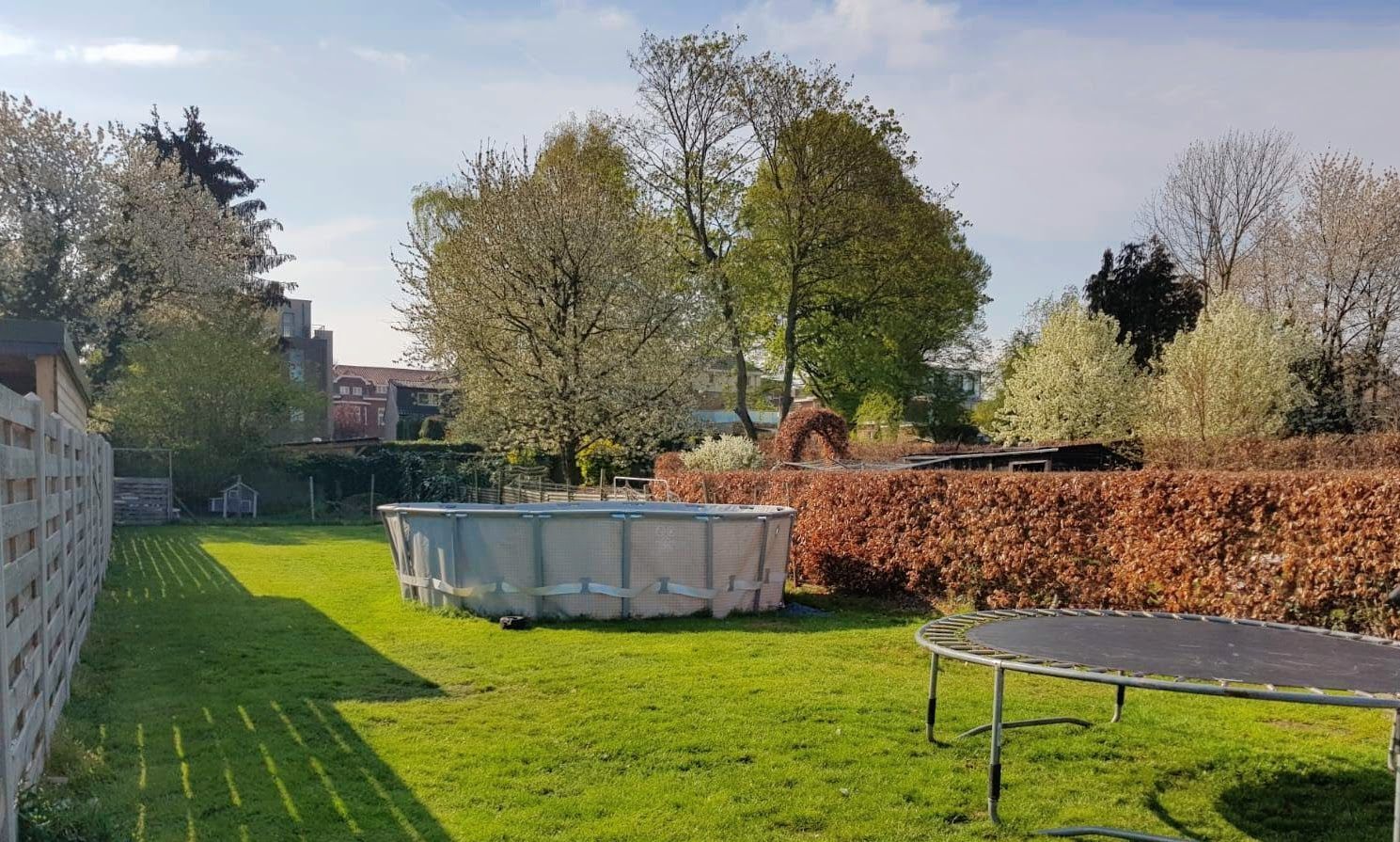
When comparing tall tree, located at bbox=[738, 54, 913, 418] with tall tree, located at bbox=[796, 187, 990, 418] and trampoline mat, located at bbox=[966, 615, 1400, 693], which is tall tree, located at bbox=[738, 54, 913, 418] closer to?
tall tree, located at bbox=[796, 187, 990, 418]

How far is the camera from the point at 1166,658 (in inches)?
169

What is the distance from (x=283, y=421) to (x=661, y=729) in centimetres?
2667

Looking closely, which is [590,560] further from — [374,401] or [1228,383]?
[374,401]

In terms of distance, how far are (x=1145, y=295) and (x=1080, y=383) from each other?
5974 millimetres

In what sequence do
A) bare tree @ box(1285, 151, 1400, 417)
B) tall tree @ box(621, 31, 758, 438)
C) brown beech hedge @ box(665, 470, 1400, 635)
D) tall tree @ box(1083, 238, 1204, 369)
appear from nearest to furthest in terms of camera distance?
brown beech hedge @ box(665, 470, 1400, 635)
bare tree @ box(1285, 151, 1400, 417)
tall tree @ box(621, 31, 758, 438)
tall tree @ box(1083, 238, 1204, 369)

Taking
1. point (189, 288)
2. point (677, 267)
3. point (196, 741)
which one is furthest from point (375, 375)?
point (196, 741)

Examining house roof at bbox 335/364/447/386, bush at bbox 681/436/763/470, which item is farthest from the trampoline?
house roof at bbox 335/364/447/386

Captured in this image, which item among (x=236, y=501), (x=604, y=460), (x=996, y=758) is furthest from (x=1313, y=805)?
(x=236, y=501)

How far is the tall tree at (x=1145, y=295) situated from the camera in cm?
3506

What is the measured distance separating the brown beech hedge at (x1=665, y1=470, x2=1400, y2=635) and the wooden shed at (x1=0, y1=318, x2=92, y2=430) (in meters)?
8.99

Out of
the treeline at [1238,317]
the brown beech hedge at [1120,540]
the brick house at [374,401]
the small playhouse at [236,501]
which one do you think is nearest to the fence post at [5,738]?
the brown beech hedge at [1120,540]

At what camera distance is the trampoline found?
11.7ft

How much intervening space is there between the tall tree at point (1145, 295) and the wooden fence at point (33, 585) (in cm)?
3437

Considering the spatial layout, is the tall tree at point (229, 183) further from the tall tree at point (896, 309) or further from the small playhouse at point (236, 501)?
the tall tree at point (896, 309)
